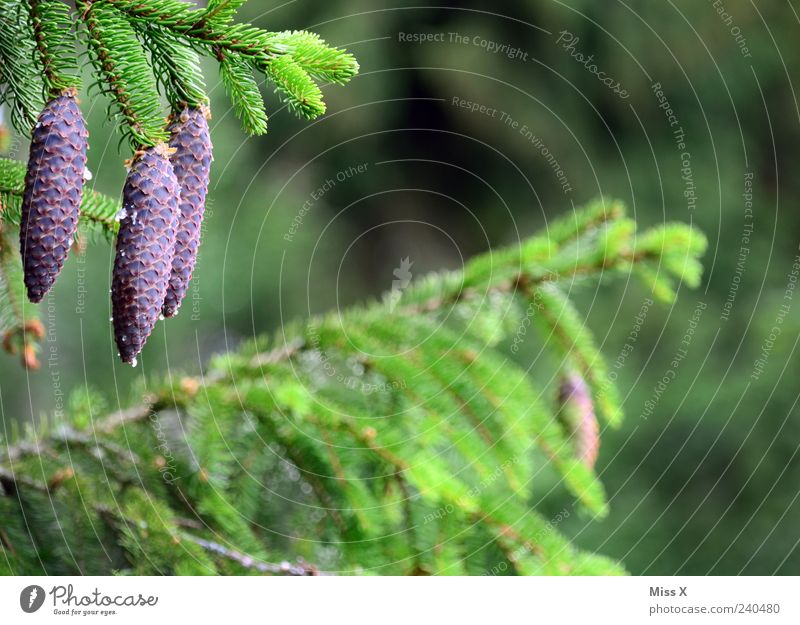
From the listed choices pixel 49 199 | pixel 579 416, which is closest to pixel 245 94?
pixel 49 199

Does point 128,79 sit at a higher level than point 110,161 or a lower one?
higher

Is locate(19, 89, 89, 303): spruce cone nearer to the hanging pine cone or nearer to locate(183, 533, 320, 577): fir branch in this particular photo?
locate(183, 533, 320, 577): fir branch

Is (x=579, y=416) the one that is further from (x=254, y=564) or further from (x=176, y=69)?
(x=176, y=69)

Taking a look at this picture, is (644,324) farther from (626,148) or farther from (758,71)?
(758,71)

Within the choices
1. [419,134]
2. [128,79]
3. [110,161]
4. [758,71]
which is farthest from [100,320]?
[758,71]

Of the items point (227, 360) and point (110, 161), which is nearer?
point (227, 360)

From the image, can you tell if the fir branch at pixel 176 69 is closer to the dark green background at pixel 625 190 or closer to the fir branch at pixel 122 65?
the fir branch at pixel 122 65
